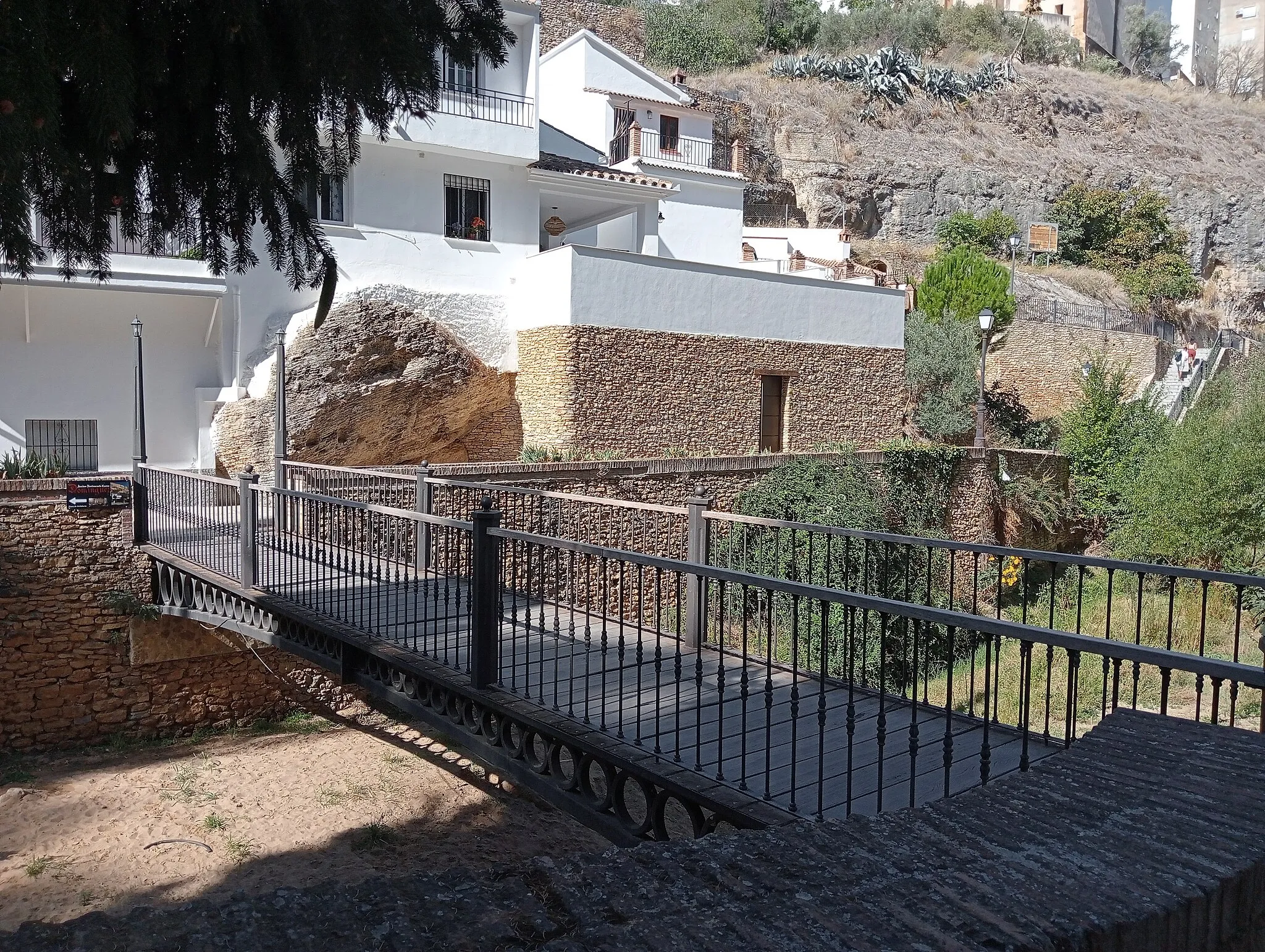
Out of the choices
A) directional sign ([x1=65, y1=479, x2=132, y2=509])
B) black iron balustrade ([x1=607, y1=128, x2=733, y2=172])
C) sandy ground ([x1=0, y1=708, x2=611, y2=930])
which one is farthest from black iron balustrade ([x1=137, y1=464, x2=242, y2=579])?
black iron balustrade ([x1=607, y1=128, x2=733, y2=172])

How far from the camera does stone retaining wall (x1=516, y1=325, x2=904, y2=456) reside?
17.2m

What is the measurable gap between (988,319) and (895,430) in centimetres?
386

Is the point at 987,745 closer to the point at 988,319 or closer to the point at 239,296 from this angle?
the point at 239,296

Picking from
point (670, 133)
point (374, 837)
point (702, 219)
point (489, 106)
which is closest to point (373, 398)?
point (489, 106)

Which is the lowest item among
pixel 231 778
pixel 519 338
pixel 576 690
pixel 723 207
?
pixel 231 778

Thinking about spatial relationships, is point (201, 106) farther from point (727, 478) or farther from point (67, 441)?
point (67, 441)

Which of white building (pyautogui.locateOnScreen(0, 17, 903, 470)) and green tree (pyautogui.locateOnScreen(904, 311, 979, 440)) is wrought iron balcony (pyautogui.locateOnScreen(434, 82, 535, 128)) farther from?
green tree (pyautogui.locateOnScreen(904, 311, 979, 440))

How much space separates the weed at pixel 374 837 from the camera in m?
9.66

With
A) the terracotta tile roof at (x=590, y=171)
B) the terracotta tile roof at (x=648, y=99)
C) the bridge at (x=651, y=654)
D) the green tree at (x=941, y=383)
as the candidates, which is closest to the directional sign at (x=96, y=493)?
the bridge at (x=651, y=654)

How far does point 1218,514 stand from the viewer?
51.0ft

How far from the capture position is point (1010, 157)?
38.3 meters

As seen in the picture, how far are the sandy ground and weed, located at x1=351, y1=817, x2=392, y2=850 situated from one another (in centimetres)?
2

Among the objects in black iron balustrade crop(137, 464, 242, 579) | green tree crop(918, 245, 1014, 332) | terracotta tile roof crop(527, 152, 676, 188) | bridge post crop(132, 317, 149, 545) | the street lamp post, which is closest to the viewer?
black iron balustrade crop(137, 464, 242, 579)

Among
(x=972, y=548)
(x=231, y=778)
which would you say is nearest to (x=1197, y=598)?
(x=972, y=548)
